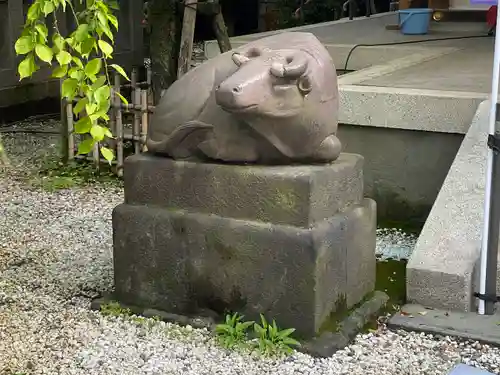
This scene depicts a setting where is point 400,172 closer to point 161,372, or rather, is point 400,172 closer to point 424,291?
point 424,291

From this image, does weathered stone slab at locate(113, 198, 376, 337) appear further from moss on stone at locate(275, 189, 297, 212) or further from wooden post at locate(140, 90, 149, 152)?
wooden post at locate(140, 90, 149, 152)

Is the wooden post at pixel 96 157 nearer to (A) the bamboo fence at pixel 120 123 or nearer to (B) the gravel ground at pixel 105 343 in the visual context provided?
(A) the bamboo fence at pixel 120 123

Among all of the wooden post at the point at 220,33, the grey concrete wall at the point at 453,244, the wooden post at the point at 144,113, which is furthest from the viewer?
the wooden post at the point at 220,33

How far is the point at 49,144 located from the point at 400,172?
403 centimetres

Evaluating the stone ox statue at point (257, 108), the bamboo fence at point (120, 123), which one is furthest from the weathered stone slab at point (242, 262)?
the bamboo fence at point (120, 123)

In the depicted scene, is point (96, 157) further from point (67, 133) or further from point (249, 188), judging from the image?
point (249, 188)

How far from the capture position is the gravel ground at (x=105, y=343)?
3365 millimetres

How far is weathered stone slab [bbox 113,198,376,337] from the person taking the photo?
3.49 m

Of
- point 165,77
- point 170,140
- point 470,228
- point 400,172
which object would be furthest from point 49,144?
point 470,228

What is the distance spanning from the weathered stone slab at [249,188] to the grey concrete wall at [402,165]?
1530 mm

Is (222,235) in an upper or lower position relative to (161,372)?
upper

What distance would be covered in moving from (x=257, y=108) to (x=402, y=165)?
7.76 ft

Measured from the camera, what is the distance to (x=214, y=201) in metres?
3.64

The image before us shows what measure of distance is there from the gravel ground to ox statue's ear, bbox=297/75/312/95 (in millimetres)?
1194
